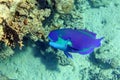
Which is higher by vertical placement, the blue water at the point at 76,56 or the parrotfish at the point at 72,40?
the parrotfish at the point at 72,40

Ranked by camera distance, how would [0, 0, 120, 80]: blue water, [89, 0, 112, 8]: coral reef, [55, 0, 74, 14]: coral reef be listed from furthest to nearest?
[89, 0, 112, 8]: coral reef < [0, 0, 120, 80]: blue water < [55, 0, 74, 14]: coral reef

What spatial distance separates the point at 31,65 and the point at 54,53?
0.60 metres

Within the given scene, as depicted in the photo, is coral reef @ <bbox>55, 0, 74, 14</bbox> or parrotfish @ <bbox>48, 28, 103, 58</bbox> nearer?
parrotfish @ <bbox>48, 28, 103, 58</bbox>

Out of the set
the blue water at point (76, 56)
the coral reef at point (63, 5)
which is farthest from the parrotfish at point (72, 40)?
the blue water at point (76, 56)

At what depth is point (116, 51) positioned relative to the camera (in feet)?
19.7

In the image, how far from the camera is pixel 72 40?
9.42 feet

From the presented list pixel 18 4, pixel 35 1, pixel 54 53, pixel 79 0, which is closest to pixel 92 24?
pixel 79 0

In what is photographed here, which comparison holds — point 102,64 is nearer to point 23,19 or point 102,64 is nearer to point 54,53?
point 54,53

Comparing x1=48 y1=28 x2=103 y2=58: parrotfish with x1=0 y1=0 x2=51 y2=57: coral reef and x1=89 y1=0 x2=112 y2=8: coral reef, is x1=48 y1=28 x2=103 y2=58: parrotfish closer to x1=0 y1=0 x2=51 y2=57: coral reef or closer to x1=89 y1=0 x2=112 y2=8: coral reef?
x1=0 y1=0 x2=51 y2=57: coral reef

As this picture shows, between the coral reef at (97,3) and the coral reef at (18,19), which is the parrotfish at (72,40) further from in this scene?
the coral reef at (97,3)

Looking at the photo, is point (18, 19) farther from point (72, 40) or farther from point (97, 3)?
point (97, 3)

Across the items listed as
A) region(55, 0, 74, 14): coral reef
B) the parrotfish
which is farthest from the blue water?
the parrotfish

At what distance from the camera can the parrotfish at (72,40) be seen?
2846 millimetres

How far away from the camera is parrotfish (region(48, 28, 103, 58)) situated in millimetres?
2846
